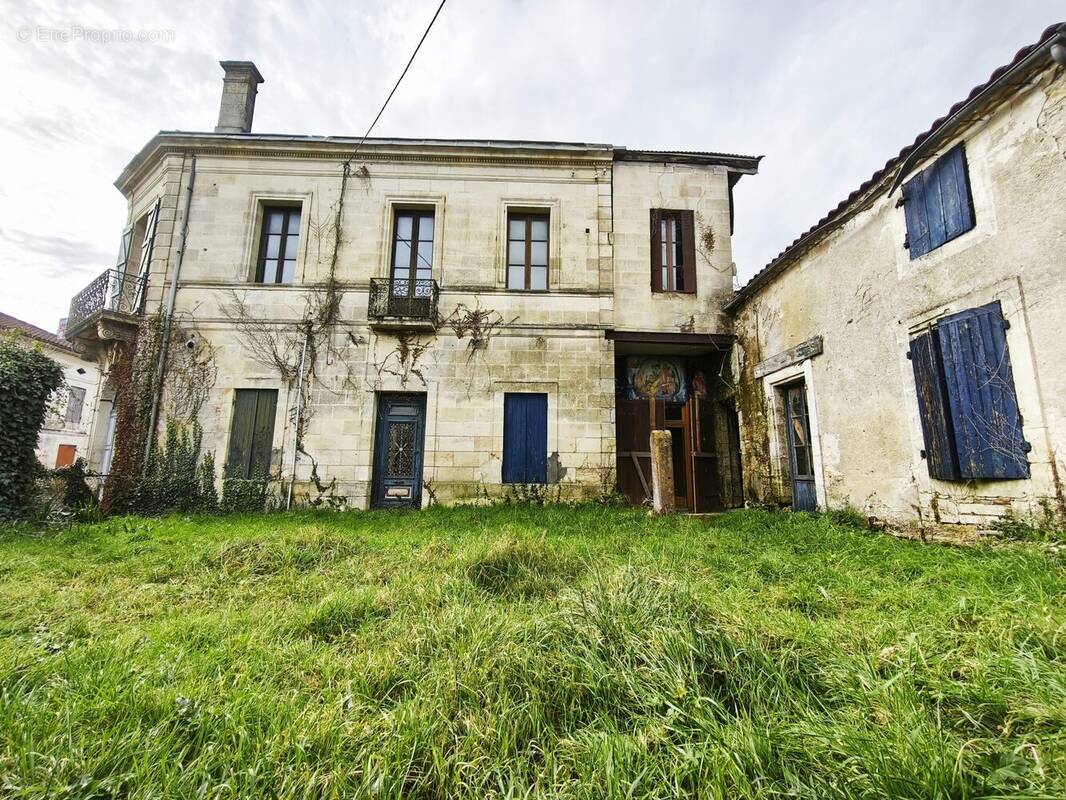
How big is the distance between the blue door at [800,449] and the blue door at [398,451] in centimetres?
715

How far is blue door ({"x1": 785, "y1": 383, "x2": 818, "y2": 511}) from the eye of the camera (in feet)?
23.7

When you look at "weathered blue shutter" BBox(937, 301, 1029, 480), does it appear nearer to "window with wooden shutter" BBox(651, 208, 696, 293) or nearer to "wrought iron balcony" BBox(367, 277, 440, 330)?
"window with wooden shutter" BBox(651, 208, 696, 293)

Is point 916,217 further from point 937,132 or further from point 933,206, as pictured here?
point 937,132

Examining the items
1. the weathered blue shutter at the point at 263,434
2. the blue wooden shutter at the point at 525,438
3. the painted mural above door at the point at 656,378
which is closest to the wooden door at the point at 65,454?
the weathered blue shutter at the point at 263,434

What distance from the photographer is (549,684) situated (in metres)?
2.03

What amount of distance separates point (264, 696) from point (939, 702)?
2779mm

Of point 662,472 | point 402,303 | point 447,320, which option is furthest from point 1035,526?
point 402,303

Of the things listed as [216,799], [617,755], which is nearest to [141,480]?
[216,799]

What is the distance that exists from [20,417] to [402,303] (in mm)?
6710

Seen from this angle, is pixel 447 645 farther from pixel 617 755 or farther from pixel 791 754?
pixel 791 754

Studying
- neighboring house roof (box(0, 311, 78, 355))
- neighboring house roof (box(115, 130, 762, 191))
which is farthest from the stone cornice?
neighboring house roof (box(0, 311, 78, 355))

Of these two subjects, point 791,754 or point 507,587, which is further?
point 507,587

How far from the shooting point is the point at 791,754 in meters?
1.51

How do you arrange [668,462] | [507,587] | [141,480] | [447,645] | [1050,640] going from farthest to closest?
1. [141,480]
2. [668,462]
3. [507,587]
4. [447,645]
5. [1050,640]
